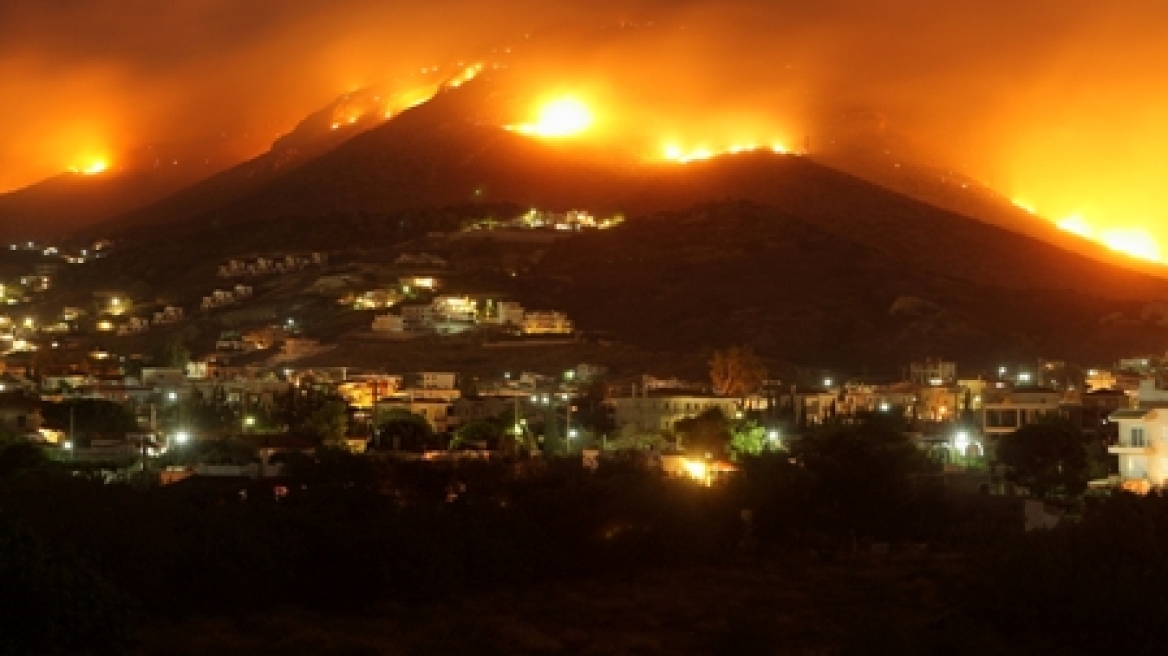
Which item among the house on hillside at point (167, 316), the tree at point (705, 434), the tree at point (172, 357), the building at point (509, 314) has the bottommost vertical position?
the tree at point (705, 434)

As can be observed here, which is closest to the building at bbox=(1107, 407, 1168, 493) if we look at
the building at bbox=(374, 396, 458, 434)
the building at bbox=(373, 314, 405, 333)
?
the building at bbox=(374, 396, 458, 434)

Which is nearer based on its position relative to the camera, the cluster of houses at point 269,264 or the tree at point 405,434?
the tree at point 405,434

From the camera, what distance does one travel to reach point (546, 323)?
90.2 metres

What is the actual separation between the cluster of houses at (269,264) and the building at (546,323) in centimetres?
2576

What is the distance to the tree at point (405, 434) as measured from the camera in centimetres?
5094

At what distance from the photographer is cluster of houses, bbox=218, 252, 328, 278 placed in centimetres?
11325

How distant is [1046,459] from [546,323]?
46.6m

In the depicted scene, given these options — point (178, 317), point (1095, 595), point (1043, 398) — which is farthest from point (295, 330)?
point (1095, 595)

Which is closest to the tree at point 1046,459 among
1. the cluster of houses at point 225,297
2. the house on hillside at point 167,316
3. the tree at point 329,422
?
the tree at point 329,422

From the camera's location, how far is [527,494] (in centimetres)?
3725

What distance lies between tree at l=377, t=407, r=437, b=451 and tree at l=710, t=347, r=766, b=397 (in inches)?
620

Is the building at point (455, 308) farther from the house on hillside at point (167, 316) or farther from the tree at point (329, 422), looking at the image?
the tree at point (329, 422)

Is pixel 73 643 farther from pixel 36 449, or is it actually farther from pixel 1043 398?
pixel 1043 398

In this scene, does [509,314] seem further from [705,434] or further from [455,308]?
[705,434]
